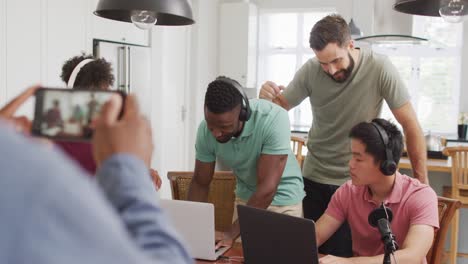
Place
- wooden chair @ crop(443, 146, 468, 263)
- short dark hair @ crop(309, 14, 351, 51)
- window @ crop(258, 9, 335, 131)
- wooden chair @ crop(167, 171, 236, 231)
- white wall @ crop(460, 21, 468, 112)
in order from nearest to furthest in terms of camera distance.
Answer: short dark hair @ crop(309, 14, 351, 51), wooden chair @ crop(167, 171, 236, 231), wooden chair @ crop(443, 146, 468, 263), white wall @ crop(460, 21, 468, 112), window @ crop(258, 9, 335, 131)

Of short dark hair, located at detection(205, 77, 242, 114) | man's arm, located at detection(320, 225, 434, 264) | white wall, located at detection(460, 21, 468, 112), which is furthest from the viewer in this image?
white wall, located at detection(460, 21, 468, 112)

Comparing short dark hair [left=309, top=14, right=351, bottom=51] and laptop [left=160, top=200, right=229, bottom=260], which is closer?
laptop [left=160, top=200, right=229, bottom=260]

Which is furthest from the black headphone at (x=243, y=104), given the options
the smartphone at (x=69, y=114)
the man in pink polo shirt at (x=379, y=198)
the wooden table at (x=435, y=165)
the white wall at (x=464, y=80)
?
the white wall at (x=464, y=80)

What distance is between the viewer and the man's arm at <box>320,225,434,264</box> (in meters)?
1.75

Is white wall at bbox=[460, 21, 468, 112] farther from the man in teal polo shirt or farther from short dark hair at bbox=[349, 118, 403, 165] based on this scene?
short dark hair at bbox=[349, 118, 403, 165]

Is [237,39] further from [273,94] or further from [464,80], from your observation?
[273,94]

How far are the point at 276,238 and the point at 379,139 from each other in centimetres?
61

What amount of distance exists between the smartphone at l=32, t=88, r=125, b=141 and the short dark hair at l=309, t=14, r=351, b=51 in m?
1.74

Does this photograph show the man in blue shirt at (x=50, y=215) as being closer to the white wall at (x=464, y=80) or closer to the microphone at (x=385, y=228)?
the microphone at (x=385, y=228)

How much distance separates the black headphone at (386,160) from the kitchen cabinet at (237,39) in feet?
15.3

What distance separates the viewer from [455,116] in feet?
21.8

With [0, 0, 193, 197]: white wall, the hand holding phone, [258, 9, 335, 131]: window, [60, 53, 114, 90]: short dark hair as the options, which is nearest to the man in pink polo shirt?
[60, 53, 114, 90]: short dark hair

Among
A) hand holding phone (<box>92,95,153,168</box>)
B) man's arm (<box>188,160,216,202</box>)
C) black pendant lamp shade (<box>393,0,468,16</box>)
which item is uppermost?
black pendant lamp shade (<box>393,0,468,16</box>)

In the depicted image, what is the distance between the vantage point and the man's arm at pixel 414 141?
2.34m
